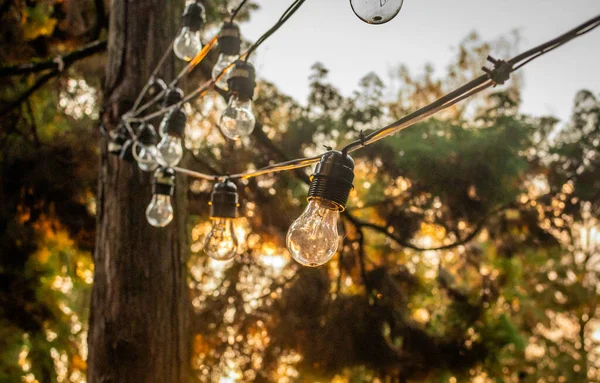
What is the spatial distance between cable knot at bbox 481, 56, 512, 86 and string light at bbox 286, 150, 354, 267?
0.39 m

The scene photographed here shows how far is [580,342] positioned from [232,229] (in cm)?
1615

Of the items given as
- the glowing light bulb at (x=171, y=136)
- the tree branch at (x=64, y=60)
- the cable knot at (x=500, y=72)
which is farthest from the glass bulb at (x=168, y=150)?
the tree branch at (x=64, y=60)

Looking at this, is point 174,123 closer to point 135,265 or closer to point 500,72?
point 135,265

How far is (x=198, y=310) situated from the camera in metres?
5.10

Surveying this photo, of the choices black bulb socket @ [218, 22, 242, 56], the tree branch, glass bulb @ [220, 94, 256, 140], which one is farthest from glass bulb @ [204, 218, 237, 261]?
the tree branch

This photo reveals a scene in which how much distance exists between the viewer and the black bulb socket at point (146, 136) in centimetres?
209

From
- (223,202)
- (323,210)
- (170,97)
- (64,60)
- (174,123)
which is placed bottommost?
(323,210)

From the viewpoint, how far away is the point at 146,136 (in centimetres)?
210

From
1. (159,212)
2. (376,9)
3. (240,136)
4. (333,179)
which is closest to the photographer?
(376,9)

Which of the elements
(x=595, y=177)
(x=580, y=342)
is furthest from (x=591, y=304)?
(x=595, y=177)

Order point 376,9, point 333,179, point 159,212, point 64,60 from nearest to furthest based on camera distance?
point 376,9
point 333,179
point 159,212
point 64,60

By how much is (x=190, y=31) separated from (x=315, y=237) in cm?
131

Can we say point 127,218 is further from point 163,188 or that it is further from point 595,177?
point 595,177

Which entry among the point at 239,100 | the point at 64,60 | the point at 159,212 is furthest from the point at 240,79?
the point at 64,60
